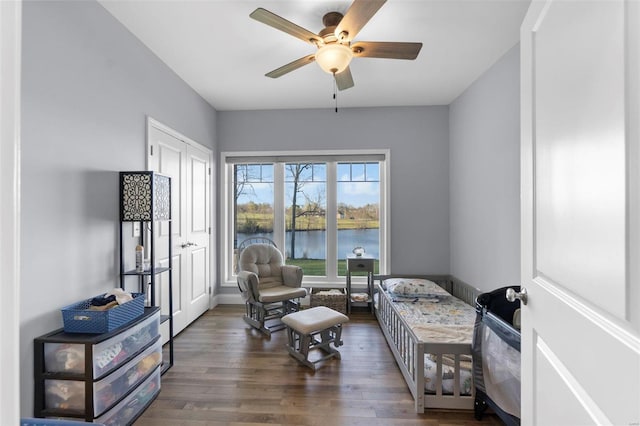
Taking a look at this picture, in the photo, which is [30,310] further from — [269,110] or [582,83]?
[269,110]

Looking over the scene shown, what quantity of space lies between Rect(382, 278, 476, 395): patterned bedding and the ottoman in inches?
23.6

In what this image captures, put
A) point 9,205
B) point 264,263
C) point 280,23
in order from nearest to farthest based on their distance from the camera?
point 9,205 < point 280,23 < point 264,263

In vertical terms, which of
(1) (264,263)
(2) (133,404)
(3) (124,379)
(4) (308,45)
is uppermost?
(4) (308,45)

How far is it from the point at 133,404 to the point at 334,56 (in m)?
2.54

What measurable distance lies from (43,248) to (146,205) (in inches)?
25.2

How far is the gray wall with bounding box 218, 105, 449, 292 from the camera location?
3.85m

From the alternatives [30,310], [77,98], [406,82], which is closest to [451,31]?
[406,82]

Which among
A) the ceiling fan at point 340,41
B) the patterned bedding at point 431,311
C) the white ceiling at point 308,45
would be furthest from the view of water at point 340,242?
the ceiling fan at point 340,41

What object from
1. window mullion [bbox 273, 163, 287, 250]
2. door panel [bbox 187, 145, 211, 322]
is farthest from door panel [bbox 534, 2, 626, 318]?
window mullion [bbox 273, 163, 287, 250]

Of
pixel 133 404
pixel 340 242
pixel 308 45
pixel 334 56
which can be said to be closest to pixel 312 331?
pixel 133 404

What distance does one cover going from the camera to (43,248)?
1591 millimetres

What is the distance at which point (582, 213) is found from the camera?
73 centimetres

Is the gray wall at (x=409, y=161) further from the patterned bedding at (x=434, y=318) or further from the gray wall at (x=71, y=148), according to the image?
the gray wall at (x=71, y=148)

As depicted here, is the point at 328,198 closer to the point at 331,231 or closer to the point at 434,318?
the point at 331,231
